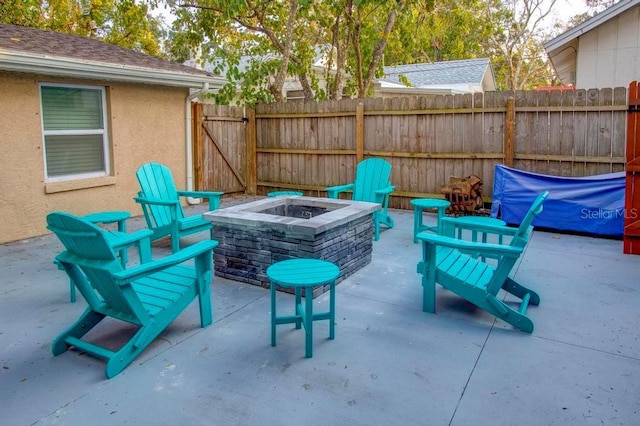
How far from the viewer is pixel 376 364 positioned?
2.83m

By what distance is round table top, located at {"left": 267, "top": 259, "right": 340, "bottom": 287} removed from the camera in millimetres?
2910

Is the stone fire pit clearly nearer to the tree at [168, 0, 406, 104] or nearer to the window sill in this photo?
the window sill

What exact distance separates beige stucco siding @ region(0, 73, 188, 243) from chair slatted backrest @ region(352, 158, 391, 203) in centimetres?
320

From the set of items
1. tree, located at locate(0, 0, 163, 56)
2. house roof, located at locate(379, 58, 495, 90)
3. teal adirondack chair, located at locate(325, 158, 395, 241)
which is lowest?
teal adirondack chair, located at locate(325, 158, 395, 241)

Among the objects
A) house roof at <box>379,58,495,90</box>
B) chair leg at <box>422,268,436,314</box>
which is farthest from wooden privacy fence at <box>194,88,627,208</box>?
house roof at <box>379,58,495,90</box>

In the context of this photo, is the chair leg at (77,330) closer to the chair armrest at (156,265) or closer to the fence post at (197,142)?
the chair armrest at (156,265)

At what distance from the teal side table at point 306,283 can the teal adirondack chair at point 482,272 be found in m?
0.79

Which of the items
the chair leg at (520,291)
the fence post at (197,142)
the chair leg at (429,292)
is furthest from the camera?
the fence post at (197,142)

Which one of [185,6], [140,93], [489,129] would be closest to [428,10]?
[489,129]

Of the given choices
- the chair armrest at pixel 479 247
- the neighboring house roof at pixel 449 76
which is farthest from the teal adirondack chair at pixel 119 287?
the neighboring house roof at pixel 449 76

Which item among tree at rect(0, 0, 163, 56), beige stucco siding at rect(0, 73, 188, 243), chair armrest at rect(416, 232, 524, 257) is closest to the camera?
chair armrest at rect(416, 232, 524, 257)

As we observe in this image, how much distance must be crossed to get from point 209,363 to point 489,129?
220 inches

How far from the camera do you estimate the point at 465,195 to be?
22.8ft

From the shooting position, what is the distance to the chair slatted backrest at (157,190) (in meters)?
5.18
